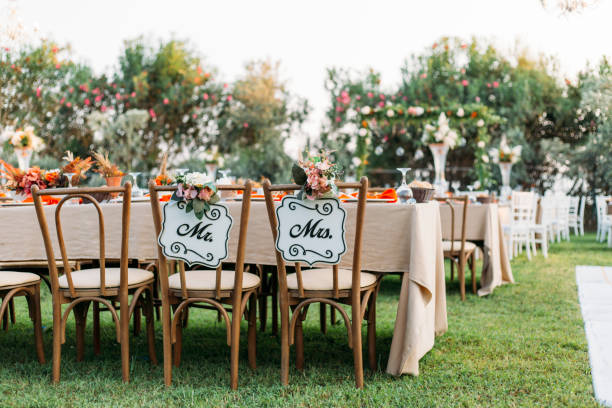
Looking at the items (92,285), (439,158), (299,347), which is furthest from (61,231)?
(439,158)

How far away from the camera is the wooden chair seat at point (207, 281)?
2.34 meters

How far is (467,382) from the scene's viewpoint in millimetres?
2430

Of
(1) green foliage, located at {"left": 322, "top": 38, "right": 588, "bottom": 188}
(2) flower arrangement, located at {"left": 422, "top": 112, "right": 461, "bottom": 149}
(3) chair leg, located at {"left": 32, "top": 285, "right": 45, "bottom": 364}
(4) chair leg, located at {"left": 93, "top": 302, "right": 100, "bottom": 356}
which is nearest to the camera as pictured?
(3) chair leg, located at {"left": 32, "top": 285, "right": 45, "bottom": 364}

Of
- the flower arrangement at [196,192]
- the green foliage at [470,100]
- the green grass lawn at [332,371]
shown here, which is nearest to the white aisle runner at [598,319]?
the green grass lawn at [332,371]

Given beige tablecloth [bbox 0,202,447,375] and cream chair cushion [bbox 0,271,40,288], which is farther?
cream chair cushion [bbox 0,271,40,288]

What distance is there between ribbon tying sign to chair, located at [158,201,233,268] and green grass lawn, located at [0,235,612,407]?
1.92 feet

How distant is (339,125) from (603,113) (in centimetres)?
597

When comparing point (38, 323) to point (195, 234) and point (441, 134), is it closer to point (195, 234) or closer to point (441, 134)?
point (195, 234)

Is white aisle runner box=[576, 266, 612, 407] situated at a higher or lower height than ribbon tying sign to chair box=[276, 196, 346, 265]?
lower

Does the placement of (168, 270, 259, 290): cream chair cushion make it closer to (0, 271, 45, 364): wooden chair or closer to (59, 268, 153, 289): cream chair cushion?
(59, 268, 153, 289): cream chair cushion

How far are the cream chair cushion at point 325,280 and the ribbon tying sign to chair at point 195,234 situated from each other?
13.6 inches

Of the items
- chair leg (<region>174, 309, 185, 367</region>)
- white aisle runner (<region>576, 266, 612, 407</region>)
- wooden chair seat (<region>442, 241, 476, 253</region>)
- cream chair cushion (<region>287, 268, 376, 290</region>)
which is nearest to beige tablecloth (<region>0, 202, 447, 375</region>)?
cream chair cushion (<region>287, 268, 376, 290</region>)

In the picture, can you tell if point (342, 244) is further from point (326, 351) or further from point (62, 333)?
point (62, 333)

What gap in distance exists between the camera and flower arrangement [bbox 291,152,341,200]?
2109 millimetres
